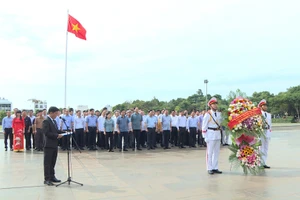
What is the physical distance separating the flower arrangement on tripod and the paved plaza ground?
312 mm

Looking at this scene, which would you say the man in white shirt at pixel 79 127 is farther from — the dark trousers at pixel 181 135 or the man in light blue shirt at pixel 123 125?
the dark trousers at pixel 181 135

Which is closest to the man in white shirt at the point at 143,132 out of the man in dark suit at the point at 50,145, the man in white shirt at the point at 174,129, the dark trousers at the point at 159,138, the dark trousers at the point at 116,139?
the dark trousers at the point at 159,138

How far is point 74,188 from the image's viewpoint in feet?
19.8

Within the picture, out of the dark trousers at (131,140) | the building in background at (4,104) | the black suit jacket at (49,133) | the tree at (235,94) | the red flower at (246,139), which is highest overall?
the building in background at (4,104)

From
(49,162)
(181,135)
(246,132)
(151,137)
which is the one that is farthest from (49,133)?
(181,135)

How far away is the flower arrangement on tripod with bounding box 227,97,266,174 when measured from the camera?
725 centimetres

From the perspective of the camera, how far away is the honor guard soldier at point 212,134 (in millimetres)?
7602

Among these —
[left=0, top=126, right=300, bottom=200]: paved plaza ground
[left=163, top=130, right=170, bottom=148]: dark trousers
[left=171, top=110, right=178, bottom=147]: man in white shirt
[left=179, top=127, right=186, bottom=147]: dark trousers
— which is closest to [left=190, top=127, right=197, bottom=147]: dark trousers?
[left=179, top=127, right=186, bottom=147]: dark trousers

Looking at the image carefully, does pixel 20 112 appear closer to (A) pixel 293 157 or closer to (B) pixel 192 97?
(A) pixel 293 157

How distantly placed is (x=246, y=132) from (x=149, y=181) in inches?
105

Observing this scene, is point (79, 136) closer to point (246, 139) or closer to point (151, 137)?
point (151, 137)

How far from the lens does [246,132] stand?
7281mm

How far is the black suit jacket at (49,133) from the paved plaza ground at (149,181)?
87 centimetres

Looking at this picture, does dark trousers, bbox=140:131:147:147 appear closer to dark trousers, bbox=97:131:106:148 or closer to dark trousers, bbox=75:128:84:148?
dark trousers, bbox=97:131:106:148
